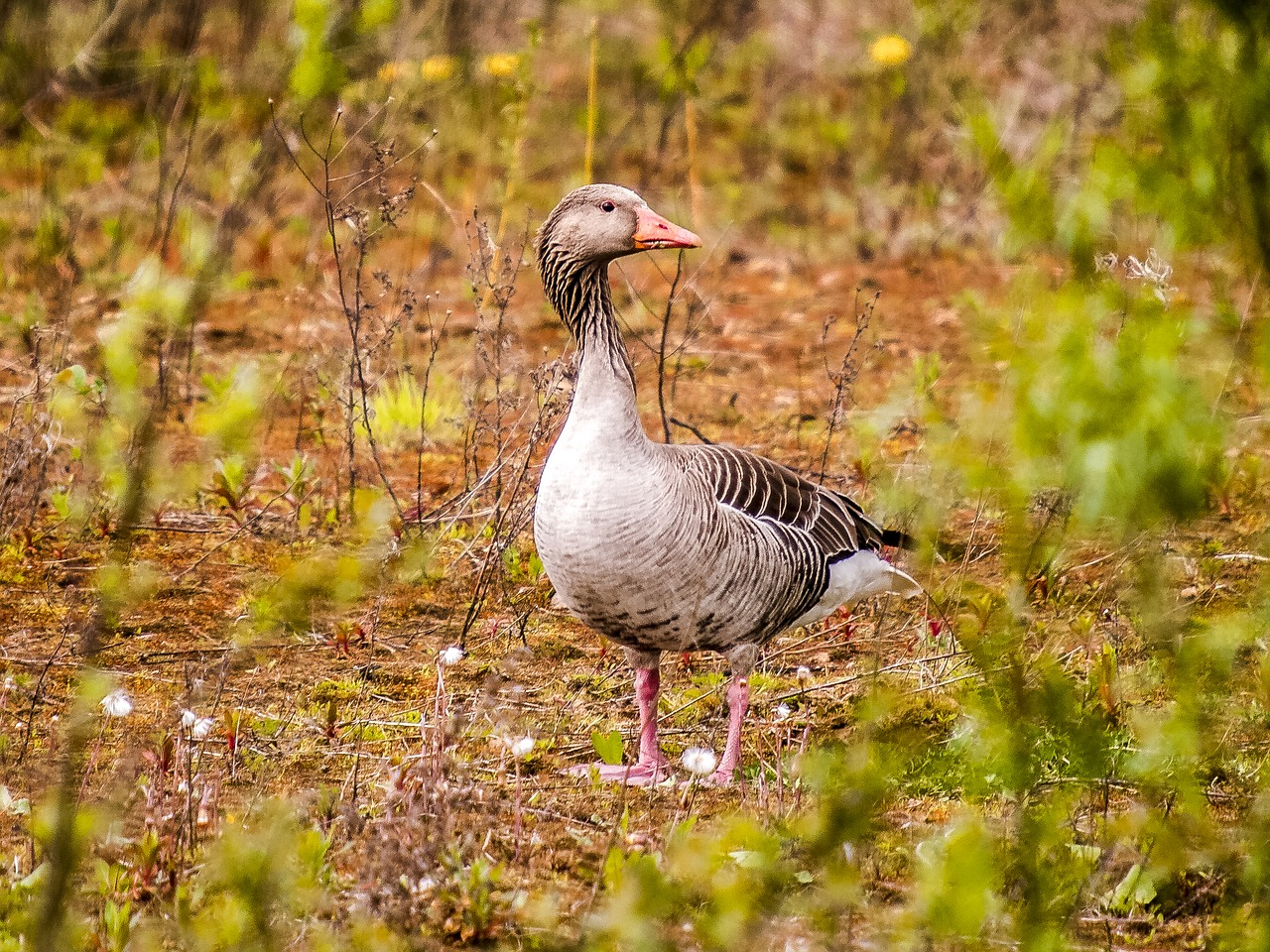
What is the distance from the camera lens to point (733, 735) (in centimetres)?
451

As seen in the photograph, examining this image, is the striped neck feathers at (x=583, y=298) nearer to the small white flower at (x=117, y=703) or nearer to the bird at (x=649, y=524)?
the bird at (x=649, y=524)

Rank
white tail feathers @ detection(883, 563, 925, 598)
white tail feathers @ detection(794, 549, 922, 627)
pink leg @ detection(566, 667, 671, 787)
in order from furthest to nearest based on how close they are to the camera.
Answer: white tail feathers @ detection(883, 563, 925, 598) → white tail feathers @ detection(794, 549, 922, 627) → pink leg @ detection(566, 667, 671, 787)

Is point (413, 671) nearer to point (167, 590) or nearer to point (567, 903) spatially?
point (167, 590)

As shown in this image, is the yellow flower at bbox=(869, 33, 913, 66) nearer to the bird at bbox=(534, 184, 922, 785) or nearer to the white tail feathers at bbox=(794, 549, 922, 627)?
the white tail feathers at bbox=(794, 549, 922, 627)

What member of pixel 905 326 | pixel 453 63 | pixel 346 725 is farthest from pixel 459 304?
pixel 346 725

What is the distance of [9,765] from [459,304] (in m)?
5.91

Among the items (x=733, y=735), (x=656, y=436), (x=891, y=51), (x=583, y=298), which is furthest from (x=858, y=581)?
(x=891, y=51)

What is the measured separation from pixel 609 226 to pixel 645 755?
1695mm

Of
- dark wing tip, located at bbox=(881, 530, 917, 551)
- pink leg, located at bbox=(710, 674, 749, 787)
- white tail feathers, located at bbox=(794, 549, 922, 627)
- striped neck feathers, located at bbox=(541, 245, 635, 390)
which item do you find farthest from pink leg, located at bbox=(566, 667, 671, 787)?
dark wing tip, located at bbox=(881, 530, 917, 551)

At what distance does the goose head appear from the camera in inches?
182

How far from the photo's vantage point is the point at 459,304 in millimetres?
9812

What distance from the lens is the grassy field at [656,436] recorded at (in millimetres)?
2043

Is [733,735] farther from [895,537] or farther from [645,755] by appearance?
[895,537]

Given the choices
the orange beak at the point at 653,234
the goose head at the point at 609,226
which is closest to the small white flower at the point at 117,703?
the goose head at the point at 609,226
